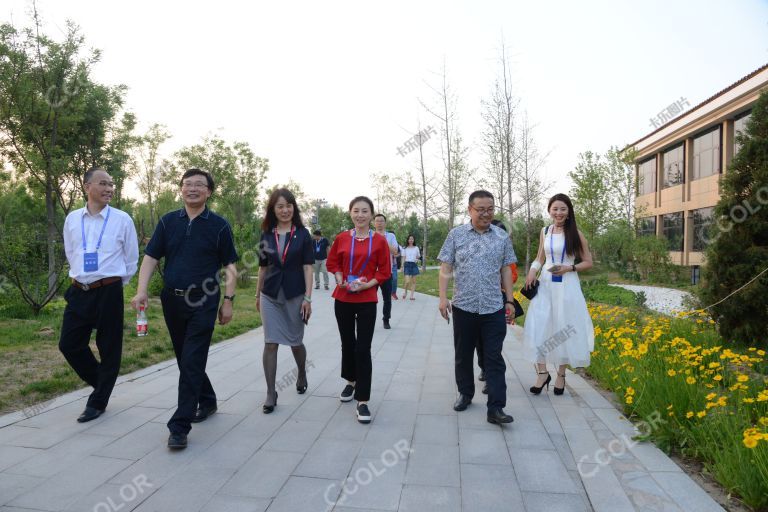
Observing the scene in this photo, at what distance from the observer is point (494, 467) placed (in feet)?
11.0

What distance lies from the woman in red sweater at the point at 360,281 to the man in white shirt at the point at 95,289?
1.74 metres

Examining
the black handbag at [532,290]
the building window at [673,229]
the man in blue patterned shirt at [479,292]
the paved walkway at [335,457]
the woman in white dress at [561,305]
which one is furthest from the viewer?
the building window at [673,229]

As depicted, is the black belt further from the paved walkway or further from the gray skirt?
the gray skirt

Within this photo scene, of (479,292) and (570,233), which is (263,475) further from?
(570,233)

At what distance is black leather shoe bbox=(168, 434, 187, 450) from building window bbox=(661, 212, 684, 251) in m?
27.8

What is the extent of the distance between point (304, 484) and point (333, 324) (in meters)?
6.63

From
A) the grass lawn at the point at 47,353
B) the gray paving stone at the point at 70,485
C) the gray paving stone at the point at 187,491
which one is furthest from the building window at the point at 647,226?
the gray paving stone at the point at 70,485

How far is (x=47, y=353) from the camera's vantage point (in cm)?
619

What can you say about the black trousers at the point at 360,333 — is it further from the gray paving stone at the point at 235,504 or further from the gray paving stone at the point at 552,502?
the gray paving stone at the point at 552,502

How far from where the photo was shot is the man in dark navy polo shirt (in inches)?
149

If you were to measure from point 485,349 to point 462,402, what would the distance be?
1.86 ft

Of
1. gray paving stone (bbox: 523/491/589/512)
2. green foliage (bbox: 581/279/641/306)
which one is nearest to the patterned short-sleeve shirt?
gray paving stone (bbox: 523/491/589/512)

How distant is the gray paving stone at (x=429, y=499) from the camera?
2.80 meters

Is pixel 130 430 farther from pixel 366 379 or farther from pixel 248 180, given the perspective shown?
pixel 248 180
